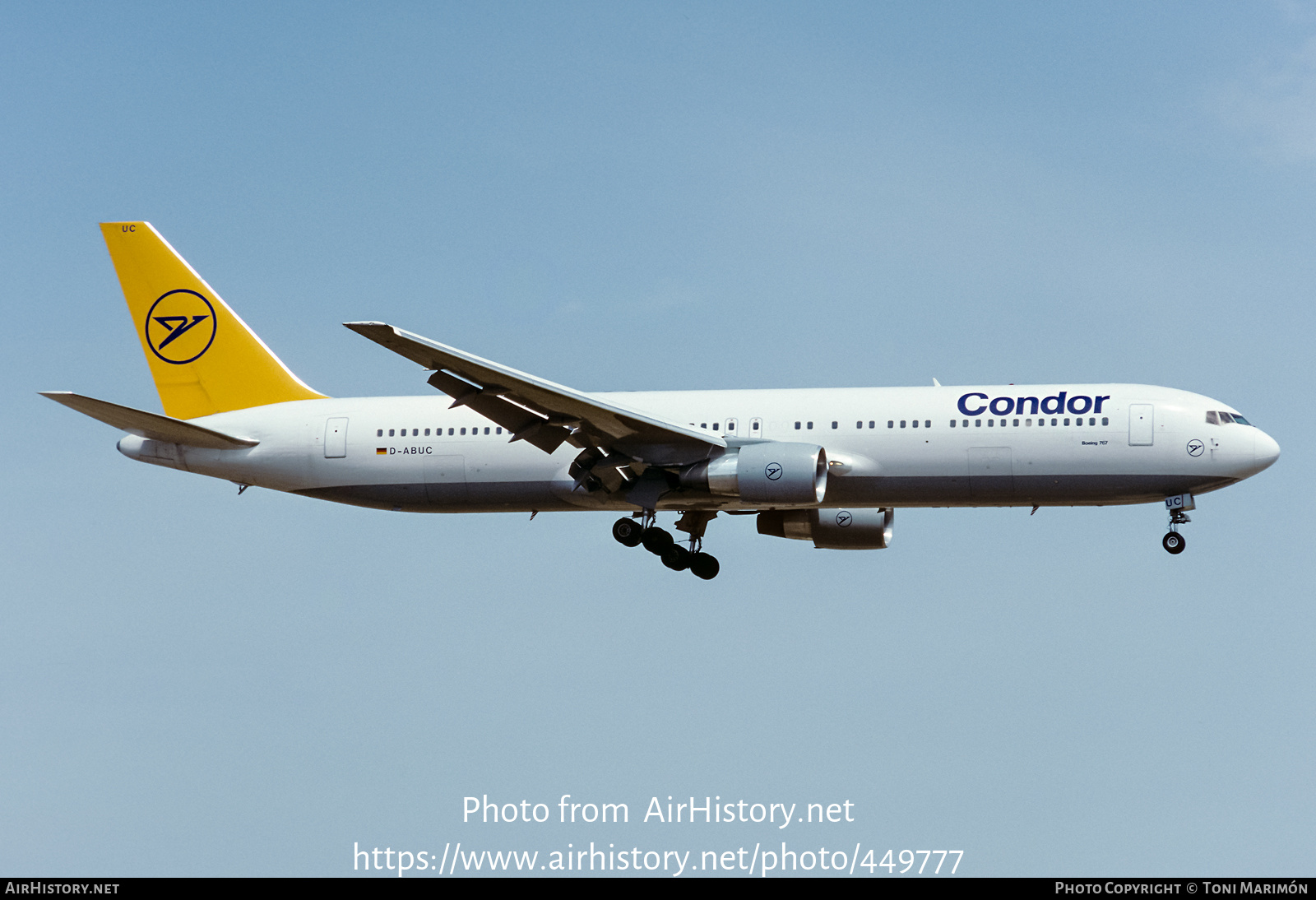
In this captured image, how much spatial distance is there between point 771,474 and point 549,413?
16.8ft

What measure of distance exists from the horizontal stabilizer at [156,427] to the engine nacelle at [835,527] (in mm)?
13593

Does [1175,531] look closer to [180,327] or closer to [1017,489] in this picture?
[1017,489]

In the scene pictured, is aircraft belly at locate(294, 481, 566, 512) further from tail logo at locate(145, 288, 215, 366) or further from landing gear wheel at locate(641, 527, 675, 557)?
tail logo at locate(145, 288, 215, 366)

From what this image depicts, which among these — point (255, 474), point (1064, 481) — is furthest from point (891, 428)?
point (255, 474)

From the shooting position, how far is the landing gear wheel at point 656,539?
38.9 m

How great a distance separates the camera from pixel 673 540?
39.3m

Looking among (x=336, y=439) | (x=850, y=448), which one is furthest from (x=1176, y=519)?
(x=336, y=439)

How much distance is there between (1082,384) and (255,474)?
→ 803 inches

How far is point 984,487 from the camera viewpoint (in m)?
35.4

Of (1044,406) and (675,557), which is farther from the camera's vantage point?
(675,557)

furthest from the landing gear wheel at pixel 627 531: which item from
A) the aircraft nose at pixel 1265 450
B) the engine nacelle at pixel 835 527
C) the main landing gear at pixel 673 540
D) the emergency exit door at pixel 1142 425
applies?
the aircraft nose at pixel 1265 450

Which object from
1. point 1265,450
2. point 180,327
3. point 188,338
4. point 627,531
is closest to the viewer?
point 1265,450

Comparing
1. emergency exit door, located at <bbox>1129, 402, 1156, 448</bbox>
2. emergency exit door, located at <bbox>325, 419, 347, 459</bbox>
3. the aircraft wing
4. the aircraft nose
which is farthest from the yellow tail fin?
the aircraft nose

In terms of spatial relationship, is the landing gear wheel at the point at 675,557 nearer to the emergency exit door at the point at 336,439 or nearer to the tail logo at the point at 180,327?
the emergency exit door at the point at 336,439
